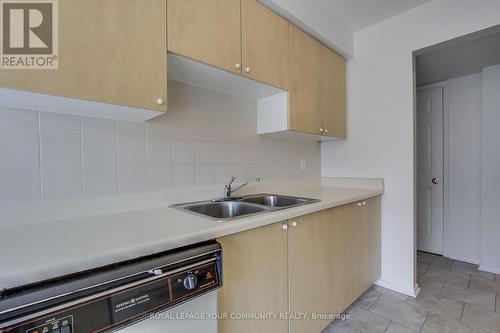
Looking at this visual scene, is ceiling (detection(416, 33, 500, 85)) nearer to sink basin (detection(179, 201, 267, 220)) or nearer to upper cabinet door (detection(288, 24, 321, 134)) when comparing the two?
upper cabinet door (detection(288, 24, 321, 134))

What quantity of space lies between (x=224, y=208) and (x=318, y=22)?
1.62 m

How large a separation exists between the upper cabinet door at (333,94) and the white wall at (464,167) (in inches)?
64.9

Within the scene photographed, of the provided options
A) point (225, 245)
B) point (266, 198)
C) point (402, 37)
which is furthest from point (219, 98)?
point (402, 37)

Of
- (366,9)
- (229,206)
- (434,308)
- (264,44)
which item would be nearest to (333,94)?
(366,9)

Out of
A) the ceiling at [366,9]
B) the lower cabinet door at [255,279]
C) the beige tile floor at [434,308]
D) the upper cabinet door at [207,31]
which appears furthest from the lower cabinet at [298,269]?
the ceiling at [366,9]

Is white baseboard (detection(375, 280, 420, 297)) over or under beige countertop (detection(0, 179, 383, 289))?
under

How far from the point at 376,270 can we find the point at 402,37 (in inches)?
81.7

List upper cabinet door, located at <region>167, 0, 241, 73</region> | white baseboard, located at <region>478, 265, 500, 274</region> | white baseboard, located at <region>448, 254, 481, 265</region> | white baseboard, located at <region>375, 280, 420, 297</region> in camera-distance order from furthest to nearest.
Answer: white baseboard, located at <region>448, 254, 481, 265</region> < white baseboard, located at <region>478, 265, 500, 274</region> < white baseboard, located at <region>375, 280, 420, 297</region> < upper cabinet door, located at <region>167, 0, 241, 73</region>

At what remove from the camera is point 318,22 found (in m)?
1.82

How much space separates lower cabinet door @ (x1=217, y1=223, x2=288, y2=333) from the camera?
0.94 m

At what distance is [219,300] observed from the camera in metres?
0.91

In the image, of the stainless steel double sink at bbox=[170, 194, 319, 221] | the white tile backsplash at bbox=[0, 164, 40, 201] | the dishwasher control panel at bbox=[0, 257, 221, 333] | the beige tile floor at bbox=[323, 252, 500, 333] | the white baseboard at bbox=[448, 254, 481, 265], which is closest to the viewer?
the dishwasher control panel at bbox=[0, 257, 221, 333]

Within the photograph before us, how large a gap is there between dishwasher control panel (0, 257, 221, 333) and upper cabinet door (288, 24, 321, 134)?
3.93 feet

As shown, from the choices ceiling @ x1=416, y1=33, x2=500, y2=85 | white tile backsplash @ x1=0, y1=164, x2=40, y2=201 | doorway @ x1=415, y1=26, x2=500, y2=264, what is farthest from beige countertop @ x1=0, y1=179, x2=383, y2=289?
doorway @ x1=415, y1=26, x2=500, y2=264
